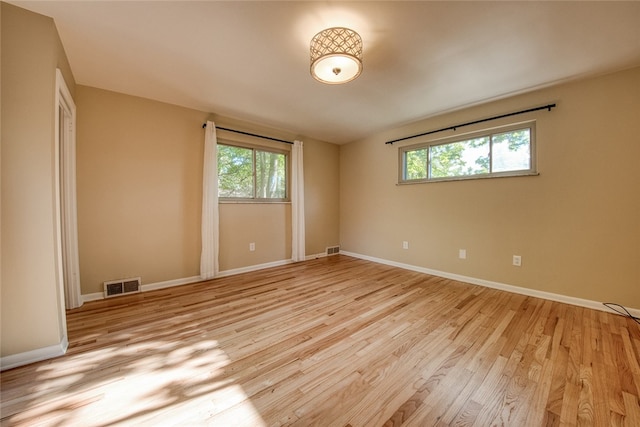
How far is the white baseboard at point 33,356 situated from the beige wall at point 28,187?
24mm

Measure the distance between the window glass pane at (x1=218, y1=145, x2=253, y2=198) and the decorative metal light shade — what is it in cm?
220

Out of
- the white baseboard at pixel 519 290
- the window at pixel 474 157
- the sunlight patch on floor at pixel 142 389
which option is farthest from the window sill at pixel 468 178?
the sunlight patch on floor at pixel 142 389

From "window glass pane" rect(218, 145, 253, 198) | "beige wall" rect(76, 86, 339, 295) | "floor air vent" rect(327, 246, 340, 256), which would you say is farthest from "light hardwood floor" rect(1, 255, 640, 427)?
"floor air vent" rect(327, 246, 340, 256)

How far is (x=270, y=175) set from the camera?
13.4ft

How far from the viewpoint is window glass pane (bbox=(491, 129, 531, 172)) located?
2.80 meters

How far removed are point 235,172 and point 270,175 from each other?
0.61 metres

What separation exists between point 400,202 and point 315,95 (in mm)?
2228

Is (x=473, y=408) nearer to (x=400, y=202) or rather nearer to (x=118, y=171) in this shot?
(x=400, y=202)

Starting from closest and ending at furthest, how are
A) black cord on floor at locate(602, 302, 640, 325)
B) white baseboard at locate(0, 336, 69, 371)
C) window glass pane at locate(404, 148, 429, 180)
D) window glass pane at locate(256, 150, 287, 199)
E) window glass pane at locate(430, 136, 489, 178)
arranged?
white baseboard at locate(0, 336, 69, 371) < black cord on floor at locate(602, 302, 640, 325) < window glass pane at locate(430, 136, 489, 178) < window glass pane at locate(404, 148, 429, 180) < window glass pane at locate(256, 150, 287, 199)

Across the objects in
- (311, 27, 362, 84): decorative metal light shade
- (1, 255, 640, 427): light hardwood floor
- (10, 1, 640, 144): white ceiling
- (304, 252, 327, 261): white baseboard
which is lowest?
(1, 255, 640, 427): light hardwood floor

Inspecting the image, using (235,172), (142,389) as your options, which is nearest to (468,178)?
(235,172)

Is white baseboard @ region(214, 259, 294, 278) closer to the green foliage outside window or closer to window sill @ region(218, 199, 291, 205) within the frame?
window sill @ region(218, 199, 291, 205)

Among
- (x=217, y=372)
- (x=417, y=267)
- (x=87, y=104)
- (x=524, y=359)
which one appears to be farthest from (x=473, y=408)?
(x=87, y=104)

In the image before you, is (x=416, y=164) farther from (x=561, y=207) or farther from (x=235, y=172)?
(x=235, y=172)
